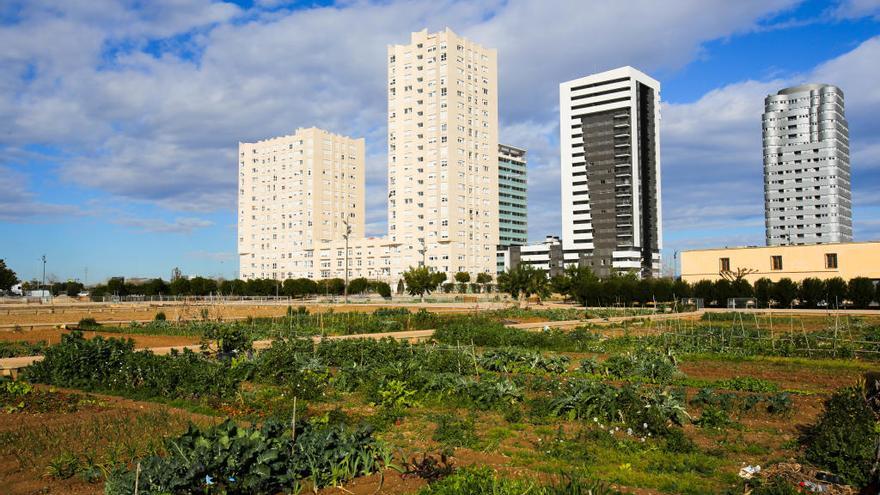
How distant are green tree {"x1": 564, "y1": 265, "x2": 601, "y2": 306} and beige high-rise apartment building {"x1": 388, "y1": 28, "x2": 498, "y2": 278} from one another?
5189cm

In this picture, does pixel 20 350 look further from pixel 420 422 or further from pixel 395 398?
Result: pixel 420 422

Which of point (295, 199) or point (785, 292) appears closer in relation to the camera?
point (785, 292)

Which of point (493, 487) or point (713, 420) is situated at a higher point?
point (493, 487)

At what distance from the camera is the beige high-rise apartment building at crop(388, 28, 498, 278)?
412ft

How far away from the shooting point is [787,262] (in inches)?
2731

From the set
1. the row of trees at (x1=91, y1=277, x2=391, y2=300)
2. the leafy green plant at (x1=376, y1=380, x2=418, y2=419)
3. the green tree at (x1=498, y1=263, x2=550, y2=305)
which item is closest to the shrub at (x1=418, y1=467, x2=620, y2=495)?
the leafy green plant at (x1=376, y1=380, x2=418, y2=419)

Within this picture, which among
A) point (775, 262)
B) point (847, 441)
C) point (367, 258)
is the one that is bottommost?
point (847, 441)

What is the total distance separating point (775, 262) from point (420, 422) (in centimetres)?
6906

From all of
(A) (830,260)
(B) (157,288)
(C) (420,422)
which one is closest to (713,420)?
(C) (420,422)

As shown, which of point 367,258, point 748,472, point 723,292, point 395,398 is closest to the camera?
point 748,472

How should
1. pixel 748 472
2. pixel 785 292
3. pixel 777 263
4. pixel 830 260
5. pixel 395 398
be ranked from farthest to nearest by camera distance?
pixel 777 263, pixel 830 260, pixel 785 292, pixel 395 398, pixel 748 472

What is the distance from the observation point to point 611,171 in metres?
144

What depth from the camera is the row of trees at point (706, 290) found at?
5741cm

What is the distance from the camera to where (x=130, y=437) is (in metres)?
10.6
